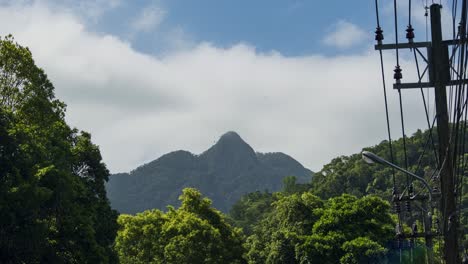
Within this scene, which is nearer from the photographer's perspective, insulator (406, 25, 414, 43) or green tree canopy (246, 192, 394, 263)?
insulator (406, 25, 414, 43)

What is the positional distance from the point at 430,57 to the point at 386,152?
128 m

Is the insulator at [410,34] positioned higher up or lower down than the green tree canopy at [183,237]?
higher up

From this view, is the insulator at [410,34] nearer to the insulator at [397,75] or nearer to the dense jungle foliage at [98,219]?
the insulator at [397,75]

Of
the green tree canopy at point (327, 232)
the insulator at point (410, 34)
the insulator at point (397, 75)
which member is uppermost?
the insulator at point (410, 34)

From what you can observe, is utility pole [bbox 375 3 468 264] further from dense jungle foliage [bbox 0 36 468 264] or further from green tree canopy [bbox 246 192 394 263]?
green tree canopy [bbox 246 192 394 263]

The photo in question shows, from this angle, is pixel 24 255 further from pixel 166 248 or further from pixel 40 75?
pixel 166 248

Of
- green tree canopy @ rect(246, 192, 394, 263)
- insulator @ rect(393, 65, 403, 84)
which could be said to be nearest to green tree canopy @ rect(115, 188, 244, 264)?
green tree canopy @ rect(246, 192, 394, 263)

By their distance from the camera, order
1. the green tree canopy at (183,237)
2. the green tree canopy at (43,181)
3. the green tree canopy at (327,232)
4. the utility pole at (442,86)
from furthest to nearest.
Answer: the green tree canopy at (183,237) < the green tree canopy at (327,232) < the green tree canopy at (43,181) < the utility pole at (442,86)

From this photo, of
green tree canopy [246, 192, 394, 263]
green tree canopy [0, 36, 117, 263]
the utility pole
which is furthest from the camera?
green tree canopy [246, 192, 394, 263]

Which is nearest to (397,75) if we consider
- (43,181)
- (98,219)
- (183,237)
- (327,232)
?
(43,181)

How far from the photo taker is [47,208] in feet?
89.4

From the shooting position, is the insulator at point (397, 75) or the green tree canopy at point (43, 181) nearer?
the insulator at point (397, 75)

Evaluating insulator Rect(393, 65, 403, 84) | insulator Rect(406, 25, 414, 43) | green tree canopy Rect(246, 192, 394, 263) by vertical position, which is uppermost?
insulator Rect(406, 25, 414, 43)

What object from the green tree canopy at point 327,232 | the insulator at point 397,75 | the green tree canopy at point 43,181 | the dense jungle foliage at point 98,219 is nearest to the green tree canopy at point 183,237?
the dense jungle foliage at point 98,219
